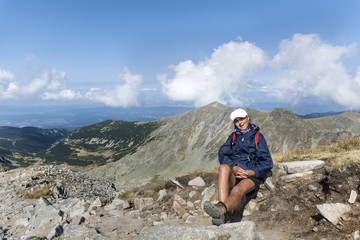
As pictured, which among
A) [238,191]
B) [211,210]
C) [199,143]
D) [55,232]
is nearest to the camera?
[211,210]

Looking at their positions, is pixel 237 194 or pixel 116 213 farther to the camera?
pixel 116 213

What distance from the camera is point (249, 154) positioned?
8016 mm

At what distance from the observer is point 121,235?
8219mm

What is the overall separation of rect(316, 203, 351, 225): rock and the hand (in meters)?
2.39

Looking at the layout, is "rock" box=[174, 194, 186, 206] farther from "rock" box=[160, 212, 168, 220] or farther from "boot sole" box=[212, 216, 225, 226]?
"boot sole" box=[212, 216, 225, 226]

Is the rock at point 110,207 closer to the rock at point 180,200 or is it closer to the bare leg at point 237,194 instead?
the rock at point 180,200

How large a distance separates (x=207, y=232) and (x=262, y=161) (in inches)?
148

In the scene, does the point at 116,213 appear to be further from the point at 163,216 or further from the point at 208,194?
the point at 208,194

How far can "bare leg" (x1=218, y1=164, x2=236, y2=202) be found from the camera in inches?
260

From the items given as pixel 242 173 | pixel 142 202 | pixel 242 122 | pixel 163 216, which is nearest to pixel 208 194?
pixel 163 216

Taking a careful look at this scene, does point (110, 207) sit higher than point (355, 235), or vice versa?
point (355, 235)

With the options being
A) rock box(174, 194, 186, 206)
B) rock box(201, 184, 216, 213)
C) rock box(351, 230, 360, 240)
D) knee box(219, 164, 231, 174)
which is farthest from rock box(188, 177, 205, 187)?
rock box(351, 230, 360, 240)

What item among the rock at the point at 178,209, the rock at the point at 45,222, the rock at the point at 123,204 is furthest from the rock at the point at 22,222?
the rock at the point at 178,209

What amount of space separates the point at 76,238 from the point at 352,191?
1028cm
